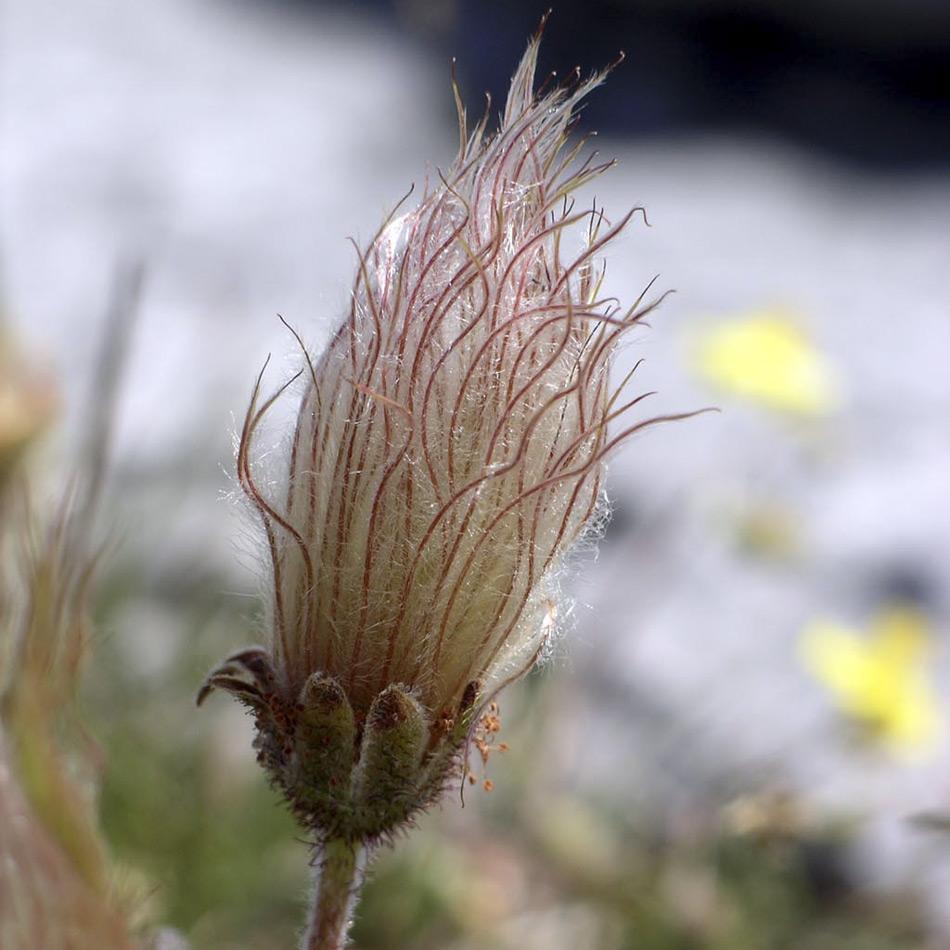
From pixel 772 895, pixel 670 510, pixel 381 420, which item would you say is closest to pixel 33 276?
pixel 670 510

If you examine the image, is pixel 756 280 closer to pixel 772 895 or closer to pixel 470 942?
pixel 772 895

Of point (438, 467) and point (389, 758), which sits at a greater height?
point (438, 467)

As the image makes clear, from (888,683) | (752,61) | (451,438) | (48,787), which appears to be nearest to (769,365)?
(888,683)

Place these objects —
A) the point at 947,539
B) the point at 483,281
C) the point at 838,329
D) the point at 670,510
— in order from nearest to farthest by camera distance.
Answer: the point at 483,281
the point at 670,510
the point at 947,539
the point at 838,329

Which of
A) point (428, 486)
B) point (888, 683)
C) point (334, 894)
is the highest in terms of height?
point (888, 683)

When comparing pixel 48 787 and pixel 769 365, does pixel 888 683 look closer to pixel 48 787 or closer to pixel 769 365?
pixel 769 365

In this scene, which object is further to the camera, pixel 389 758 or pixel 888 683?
pixel 888 683

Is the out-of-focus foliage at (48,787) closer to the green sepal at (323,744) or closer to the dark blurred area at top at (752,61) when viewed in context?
the green sepal at (323,744)

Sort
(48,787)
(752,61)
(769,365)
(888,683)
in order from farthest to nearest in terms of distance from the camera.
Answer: (752,61), (769,365), (888,683), (48,787)
